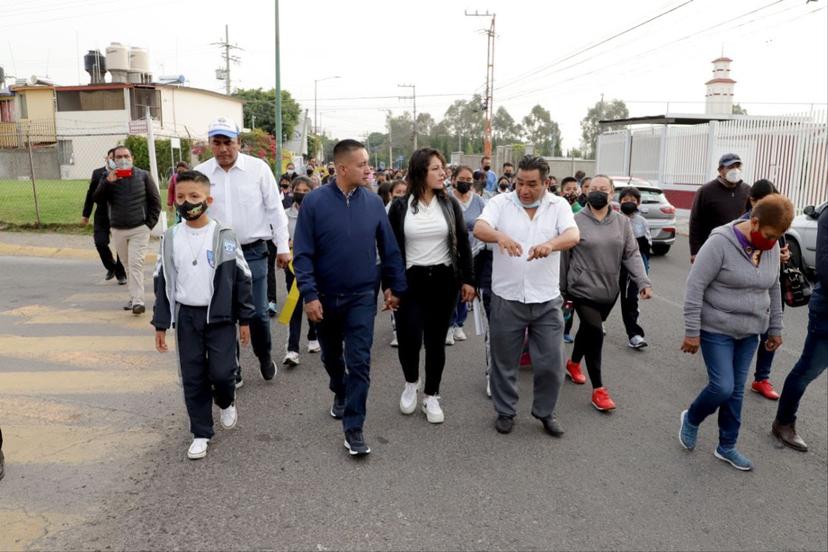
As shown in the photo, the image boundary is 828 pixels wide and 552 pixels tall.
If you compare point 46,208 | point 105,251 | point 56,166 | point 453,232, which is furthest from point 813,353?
point 56,166

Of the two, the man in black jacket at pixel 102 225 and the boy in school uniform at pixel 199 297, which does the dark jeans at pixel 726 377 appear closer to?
the boy in school uniform at pixel 199 297

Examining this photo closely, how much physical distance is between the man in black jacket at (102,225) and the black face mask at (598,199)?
534cm

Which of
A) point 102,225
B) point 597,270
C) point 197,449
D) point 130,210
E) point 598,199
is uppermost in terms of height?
point 598,199

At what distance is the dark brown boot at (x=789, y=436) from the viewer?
4449mm

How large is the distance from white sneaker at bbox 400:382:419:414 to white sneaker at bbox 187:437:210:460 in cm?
145

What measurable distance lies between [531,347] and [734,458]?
1466 millimetres

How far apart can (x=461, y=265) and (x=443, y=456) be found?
4.28 feet

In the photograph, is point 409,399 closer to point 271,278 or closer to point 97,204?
point 271,278

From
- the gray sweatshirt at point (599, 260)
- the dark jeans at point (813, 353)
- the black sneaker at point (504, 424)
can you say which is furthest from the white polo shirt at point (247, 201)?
the dark jeans at point (813, 353)

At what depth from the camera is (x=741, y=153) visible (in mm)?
18969

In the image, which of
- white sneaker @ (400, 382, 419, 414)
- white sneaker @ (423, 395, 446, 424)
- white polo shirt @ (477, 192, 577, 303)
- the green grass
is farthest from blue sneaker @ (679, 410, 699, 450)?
the green grass

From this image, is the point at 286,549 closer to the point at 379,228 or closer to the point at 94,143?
the point at 379,228

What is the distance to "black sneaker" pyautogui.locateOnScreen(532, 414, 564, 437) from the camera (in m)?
4.50

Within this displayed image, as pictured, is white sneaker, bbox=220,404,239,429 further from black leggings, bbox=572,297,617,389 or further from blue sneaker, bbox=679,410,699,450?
blue sneaker, bbox=679,410,699,450
